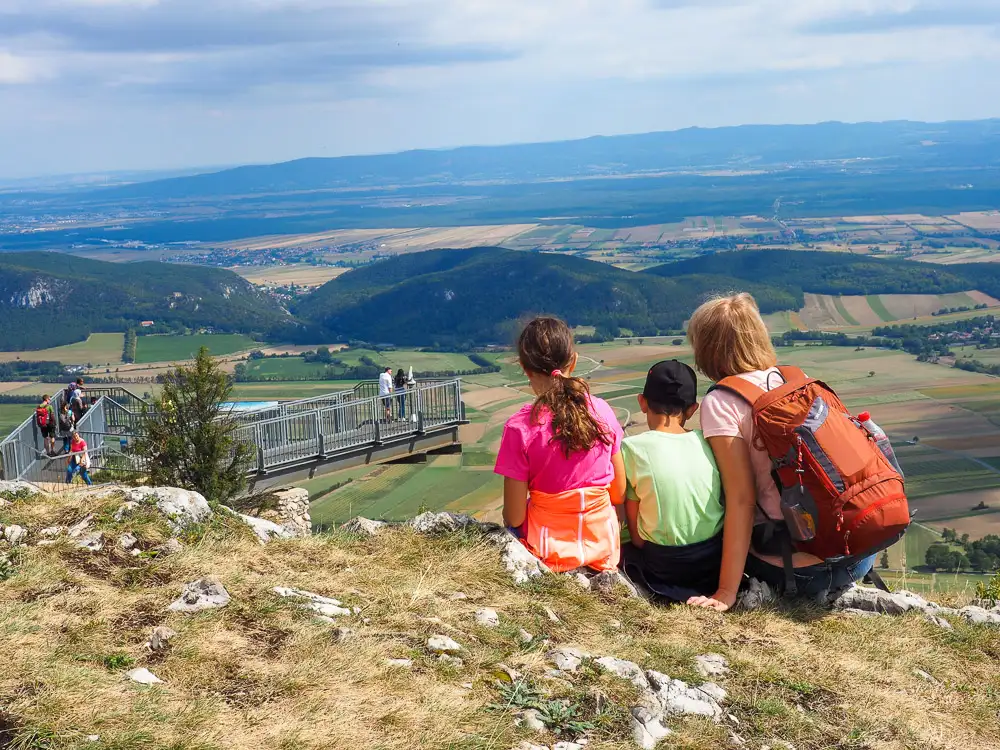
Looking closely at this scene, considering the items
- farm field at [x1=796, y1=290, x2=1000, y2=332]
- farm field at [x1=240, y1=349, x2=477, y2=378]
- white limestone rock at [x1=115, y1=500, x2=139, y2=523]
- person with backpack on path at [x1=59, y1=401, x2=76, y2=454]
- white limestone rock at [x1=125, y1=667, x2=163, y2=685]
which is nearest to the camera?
white limestone rock at [x1=125, y1=667, x2=163, y2=685]

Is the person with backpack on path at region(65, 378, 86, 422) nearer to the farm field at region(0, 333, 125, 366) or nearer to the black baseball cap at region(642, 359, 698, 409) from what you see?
the black baseball cap at region(642, 359, 698, 409)

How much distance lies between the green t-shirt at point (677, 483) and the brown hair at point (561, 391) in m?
0.27

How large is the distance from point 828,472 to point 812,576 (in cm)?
118

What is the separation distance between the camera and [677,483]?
5.95 meters

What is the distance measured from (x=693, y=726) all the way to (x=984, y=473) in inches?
2418

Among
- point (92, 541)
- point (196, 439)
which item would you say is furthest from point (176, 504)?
point (196, 439)

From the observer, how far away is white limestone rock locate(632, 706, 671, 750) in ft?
14.0

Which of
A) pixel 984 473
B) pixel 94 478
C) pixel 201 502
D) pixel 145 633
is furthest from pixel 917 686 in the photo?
pixel 984 473

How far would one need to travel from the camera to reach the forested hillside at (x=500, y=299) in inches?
5625

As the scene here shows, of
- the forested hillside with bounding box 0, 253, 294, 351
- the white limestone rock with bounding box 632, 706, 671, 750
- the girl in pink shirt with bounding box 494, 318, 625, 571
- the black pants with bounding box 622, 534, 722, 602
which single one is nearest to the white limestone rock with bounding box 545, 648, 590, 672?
the white limestone rock with bounding box 632, 706, 671, 750

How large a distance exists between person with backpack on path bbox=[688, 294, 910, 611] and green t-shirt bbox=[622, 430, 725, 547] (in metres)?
0.13

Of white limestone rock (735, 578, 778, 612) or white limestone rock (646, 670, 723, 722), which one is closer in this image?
white limestone rock (646, 670, 723, 722)

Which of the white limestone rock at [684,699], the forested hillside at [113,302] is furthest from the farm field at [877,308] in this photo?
the white limestone rock at [684,699]

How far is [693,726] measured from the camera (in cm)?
445
